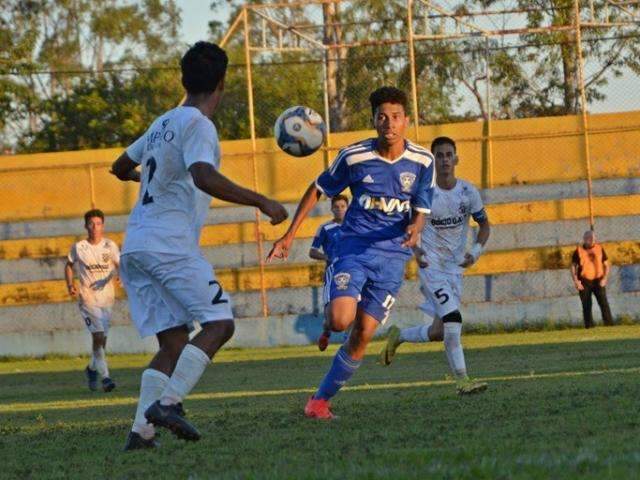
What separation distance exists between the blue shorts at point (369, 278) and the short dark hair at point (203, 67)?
7.31ft

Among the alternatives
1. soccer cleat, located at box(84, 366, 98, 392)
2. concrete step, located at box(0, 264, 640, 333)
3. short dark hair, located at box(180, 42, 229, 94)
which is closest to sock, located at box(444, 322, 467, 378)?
short dark hair, located at box(180, 42, 229, 94)

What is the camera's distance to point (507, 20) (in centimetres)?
3138

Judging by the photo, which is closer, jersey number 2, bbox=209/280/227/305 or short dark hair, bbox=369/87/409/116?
jersey number 2, bbox=209/280/227/305

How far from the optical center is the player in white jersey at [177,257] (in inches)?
313

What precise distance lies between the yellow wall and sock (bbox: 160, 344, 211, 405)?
23419mm

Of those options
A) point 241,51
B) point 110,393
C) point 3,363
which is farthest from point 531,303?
point 241,51

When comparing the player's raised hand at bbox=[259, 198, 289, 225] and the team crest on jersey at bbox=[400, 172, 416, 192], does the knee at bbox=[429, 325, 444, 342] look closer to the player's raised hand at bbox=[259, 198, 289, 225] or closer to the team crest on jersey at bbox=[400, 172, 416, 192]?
the team crest on jersey at bbox=[400, 172, 416, 192]

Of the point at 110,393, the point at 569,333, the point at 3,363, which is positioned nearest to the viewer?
the point at 110,393

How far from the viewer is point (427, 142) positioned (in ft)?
103

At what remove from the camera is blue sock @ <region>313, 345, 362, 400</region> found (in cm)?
991

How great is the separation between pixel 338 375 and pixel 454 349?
8.11ft

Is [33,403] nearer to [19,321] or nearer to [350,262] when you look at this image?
[350,262]

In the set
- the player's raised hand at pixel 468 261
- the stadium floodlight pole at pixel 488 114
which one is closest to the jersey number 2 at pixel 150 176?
the player's raised hand at pixel 468 261

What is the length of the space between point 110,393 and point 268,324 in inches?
415
